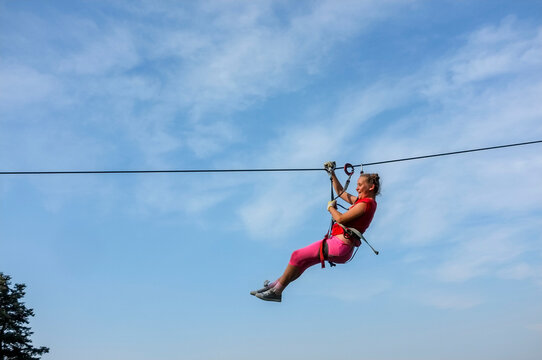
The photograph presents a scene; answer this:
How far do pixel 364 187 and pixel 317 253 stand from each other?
123 cm

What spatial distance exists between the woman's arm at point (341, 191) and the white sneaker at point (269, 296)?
1907mm

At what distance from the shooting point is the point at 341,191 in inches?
332

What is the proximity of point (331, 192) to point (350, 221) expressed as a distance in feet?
2.85

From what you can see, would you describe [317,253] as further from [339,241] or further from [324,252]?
[339,241]

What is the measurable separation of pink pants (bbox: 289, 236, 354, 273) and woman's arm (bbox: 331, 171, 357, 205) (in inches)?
36.2

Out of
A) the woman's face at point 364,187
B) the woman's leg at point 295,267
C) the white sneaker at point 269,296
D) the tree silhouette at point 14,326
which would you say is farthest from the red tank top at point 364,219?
the tree silhouette at point 14,326

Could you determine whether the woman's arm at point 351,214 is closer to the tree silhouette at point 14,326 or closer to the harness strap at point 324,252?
the harness strap at point 324,252

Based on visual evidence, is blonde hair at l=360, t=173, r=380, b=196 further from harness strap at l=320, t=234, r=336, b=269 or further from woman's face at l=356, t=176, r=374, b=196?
harness strap at l=320, t=234, r=336, b=269

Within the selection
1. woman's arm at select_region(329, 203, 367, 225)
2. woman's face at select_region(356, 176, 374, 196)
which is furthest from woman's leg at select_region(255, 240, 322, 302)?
woman's face at select_region(356, 176, 374, 196)

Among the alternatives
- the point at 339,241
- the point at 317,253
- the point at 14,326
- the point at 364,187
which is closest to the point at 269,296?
the point at 317,253

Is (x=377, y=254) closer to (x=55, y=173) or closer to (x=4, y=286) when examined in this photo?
(x=55, y=173)

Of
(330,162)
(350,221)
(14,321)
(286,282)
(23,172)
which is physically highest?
(14,321)

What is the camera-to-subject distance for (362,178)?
7.85 m

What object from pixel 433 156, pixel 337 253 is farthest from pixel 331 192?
pixel 433 156
